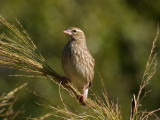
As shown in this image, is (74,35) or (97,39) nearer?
(74,35)

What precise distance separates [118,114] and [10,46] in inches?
34.4

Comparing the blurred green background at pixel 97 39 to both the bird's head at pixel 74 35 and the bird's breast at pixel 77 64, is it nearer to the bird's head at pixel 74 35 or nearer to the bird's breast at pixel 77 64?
the bird's head at pixel 74 35

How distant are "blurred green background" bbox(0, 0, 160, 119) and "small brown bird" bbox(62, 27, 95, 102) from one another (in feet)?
6.32

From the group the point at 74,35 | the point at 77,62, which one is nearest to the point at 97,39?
the point at 74,35

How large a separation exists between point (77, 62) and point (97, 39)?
123 inches

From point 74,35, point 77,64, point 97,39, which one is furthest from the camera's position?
point 97,39

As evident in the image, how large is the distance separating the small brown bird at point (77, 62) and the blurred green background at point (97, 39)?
1927 millimetres

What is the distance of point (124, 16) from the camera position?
10281 mm

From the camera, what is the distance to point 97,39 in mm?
9125

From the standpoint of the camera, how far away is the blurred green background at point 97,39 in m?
8.98

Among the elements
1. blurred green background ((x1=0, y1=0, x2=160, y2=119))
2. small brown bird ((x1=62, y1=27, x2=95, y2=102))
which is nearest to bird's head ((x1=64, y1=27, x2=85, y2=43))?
small brown bird ((x1=62, y1=27, x2=95, y2=102))

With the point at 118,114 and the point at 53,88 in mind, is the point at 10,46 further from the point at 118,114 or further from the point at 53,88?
the point at 53,88

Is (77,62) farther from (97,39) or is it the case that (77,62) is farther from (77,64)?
(97,39)

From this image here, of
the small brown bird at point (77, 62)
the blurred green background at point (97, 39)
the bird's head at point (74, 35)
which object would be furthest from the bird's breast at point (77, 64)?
the blurred green background at point (97, 39)
